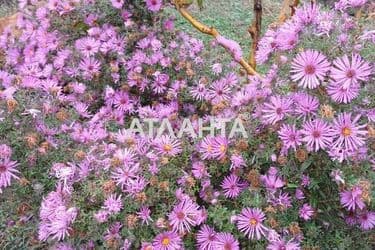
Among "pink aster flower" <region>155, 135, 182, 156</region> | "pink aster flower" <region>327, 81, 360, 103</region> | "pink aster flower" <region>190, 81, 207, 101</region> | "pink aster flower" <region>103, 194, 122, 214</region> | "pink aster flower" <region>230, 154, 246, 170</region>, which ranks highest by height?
"pink aster flower" <region>327, 81, 360, 103</region>

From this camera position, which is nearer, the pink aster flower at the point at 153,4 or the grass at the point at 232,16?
the pink aster flower at the point at 153,4

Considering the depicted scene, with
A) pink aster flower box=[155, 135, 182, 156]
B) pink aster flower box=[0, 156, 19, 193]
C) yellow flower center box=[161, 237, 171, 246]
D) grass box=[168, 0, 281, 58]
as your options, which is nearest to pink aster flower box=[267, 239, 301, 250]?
yellow flower center box=[161, 237, 171, 246]

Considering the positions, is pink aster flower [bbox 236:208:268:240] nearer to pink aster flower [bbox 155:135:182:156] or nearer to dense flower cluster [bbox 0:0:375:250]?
dense flower cluster [bbox 0:0:375:250]

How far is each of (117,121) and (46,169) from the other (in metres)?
0.42

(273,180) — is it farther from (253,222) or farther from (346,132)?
(346,132)

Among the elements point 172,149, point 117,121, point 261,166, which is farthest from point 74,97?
point 261,166

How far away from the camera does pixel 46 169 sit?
1735 mm

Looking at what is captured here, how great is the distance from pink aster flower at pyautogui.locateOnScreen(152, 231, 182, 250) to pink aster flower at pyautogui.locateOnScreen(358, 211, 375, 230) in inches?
18.6

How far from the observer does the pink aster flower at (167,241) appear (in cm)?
146

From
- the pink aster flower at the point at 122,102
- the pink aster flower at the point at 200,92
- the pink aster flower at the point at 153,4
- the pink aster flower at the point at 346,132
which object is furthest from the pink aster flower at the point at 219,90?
the pink aster flower at the point at 346,132

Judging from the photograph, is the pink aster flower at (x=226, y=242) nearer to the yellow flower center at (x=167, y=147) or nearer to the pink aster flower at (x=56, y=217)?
the yellow flower center at (x=167, y=147)

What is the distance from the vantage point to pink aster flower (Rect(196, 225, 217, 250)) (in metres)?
1.49

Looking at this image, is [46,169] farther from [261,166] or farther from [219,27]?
[219,27]

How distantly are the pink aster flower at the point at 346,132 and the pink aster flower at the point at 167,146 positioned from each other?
1.42ft
